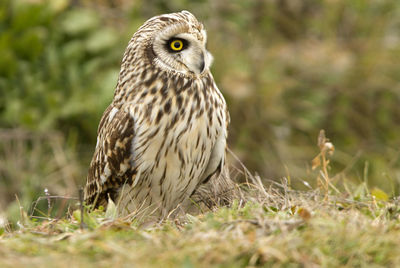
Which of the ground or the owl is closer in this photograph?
the ground

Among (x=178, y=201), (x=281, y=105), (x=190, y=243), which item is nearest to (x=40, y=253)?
(x=190, y=243)

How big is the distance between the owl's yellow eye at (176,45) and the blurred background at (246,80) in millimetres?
2611

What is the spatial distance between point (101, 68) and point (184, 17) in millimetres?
3764

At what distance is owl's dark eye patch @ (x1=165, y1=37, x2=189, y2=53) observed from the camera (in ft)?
12.4

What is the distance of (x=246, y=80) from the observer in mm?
7750

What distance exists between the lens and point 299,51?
866 centimetres

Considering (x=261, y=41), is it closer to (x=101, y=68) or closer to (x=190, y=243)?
(x=101, y=68)

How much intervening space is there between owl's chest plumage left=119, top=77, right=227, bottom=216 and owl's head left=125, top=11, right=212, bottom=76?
0.44 feet

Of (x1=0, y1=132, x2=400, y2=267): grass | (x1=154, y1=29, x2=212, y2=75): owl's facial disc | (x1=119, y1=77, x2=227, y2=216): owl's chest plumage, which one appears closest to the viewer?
(x1=0, y1=132, x2=400, y2=267): grass

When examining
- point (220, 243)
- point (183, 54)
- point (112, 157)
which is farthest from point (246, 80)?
point (220, 243)

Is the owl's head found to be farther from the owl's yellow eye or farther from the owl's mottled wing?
the owl's mottled wing

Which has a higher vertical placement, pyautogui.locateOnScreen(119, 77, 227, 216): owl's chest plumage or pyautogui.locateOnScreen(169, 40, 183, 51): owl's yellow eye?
pyautogui.locateOnScreen(169, 40, 183, 51): owl's yellow eye

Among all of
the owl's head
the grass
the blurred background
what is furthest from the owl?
the blurred background

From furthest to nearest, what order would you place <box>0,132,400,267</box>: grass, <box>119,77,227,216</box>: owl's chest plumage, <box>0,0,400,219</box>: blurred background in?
<box>0,0,400,219</box>: blurred background < <box>119,77,227,216</box>: owl's chest plumage < <box>0,132,400,267</box>: grass
